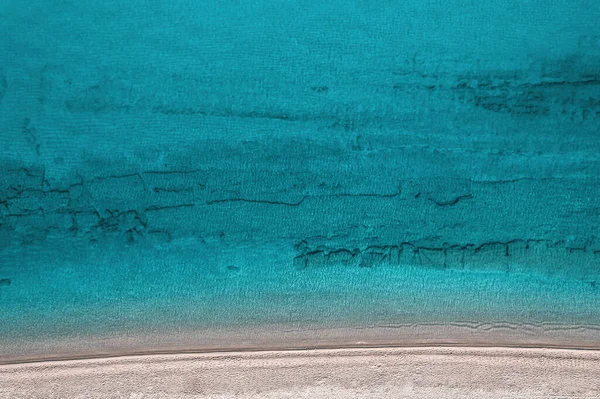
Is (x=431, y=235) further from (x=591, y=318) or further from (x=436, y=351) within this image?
(x=591, y=318)

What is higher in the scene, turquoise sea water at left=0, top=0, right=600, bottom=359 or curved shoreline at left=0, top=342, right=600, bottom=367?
turquoise sea water at left=0, top=0, right=600, bottom=359

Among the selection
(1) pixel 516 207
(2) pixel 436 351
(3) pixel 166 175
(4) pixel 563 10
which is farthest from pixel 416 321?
(4) pixel 563 10

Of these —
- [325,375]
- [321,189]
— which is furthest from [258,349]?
[321,189]

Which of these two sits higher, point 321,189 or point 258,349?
point 321,189

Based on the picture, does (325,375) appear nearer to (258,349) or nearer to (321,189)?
(258,349)
